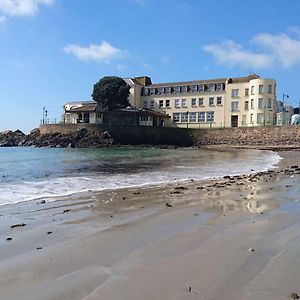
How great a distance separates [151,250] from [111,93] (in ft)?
199

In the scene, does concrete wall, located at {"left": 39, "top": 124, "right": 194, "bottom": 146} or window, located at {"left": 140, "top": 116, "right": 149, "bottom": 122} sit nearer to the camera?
concrete wall, located at {"left": 39, "top": 124, "right": 194, "bottom": 146}

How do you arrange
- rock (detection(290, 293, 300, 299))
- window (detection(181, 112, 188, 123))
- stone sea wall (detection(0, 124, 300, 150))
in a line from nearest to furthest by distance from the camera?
rock (detection(290, 293, 300, 299)) → stone sea wall (detection(0, 124, 300, 150)) → window (detection(181, 112, 188, 123))

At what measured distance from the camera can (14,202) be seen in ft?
29.2

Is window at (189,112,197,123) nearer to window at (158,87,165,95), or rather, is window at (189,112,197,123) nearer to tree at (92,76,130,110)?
window at (158,87,165,95)

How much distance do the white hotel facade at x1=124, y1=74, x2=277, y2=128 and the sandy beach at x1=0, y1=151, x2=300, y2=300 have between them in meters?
51.8

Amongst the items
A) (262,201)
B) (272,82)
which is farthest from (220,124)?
(262,201)

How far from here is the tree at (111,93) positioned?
64.3 meters

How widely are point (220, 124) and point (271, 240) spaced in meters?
58.7

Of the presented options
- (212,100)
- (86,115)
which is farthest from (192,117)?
(86,115)

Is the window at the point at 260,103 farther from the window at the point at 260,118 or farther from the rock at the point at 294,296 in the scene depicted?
the rock at the point at 294,296

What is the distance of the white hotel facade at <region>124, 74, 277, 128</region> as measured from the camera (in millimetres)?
57875

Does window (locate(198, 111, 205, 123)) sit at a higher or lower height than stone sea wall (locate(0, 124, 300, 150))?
higher

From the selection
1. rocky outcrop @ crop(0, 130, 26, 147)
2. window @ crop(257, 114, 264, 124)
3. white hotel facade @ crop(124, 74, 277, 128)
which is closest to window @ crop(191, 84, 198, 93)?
white hotel facade @ crop(124, 74, 277, 128)

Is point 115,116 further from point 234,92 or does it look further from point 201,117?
point 234,92
